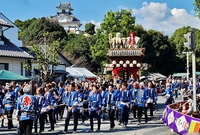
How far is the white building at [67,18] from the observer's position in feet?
441

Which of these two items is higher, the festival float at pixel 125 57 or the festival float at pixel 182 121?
the festival float at pixel 125 57

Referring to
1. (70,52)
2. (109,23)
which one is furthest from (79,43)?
(109,23)

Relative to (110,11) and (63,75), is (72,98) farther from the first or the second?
(110,11)

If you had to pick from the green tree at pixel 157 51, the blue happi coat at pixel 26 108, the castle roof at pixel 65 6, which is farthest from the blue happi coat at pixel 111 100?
the castle roof at pixel 65 6

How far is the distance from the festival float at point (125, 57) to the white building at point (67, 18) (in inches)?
4101

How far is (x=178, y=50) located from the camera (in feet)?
251

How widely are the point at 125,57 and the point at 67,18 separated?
116 metres

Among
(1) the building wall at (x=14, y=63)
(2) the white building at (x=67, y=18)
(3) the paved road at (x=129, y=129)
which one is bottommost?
(3) the paved road at (x=129, y=129)

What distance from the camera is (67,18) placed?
138875 millimetres

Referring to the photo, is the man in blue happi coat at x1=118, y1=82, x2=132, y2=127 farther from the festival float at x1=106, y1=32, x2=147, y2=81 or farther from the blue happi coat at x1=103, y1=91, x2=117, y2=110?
the festival float at x1=106, y1=32, x2=147, y2=81

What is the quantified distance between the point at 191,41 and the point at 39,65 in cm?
2214

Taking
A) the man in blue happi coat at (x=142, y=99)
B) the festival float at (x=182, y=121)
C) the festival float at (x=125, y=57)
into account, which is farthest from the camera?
the festival float at (x=125, y=57)

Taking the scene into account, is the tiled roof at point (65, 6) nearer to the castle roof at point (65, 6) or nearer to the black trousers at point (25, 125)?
the castle roof at point (65, 6)

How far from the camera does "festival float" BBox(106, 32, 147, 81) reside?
81.4 feet
